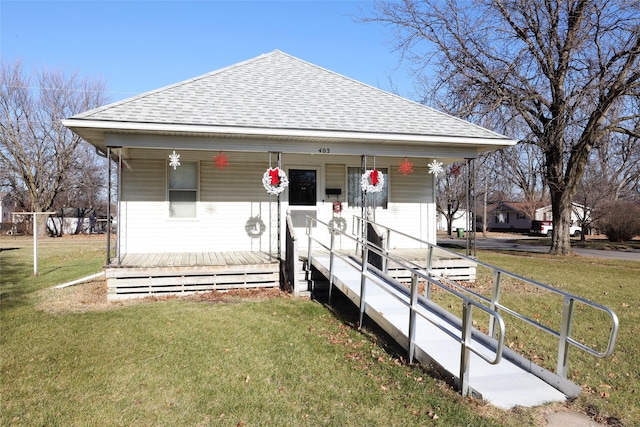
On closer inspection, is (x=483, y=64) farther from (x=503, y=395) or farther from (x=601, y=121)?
(x=503, y=395)

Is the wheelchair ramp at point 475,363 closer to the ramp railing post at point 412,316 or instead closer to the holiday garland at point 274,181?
the ramp railing post at point 412,316

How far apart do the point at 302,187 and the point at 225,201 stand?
1.90 m

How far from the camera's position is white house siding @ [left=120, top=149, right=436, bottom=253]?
996 cm

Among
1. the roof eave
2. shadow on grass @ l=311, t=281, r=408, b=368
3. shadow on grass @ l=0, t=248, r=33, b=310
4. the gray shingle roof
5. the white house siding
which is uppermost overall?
the gray shingle roof

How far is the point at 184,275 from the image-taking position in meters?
8.09

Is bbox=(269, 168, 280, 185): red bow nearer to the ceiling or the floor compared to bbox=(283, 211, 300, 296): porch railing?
nearer to the ceiling

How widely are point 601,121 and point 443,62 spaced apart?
252 inches

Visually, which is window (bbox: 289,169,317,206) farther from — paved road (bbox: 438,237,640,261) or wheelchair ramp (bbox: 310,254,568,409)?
paved road (bbox: 438,237,640,261)

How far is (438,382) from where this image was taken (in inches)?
168

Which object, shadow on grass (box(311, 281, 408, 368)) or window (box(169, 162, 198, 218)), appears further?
window (box(169, 162, 198, 218))

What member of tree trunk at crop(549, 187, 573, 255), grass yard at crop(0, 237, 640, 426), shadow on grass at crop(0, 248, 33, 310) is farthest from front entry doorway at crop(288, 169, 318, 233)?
tree trunk at crop(549, 187, 573, 255)

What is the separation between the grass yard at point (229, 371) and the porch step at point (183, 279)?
400 mm

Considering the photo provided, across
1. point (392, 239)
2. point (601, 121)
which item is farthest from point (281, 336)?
point (601, 121)

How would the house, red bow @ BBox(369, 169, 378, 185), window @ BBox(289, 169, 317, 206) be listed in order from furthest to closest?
1. window @ BBox(289, 169, 317, 206)
2. red bow @ BBox(369, 169, 378, 185)
3. the house
